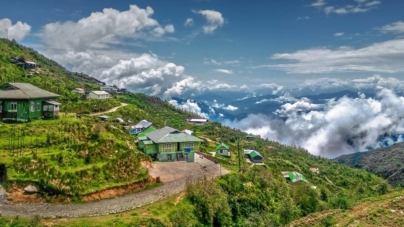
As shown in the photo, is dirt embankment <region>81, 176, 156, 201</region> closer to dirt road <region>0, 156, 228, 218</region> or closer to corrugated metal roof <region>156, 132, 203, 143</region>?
dirt road <region>0, 156, 228, 218</region>

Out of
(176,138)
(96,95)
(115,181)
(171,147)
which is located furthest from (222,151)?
(96,95)

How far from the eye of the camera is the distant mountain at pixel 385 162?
10599cm

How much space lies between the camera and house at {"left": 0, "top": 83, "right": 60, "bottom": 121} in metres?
38.4

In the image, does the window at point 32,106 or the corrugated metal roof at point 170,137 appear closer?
the window at point 32,106

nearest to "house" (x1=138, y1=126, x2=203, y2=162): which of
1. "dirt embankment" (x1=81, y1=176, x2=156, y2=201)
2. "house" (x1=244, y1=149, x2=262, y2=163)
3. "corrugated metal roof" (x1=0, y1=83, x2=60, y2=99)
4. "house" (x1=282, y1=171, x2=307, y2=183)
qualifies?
"dirt embankment" (x1=81, y1=176, x2=156, y2=201)

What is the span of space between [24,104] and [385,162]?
128088 mm

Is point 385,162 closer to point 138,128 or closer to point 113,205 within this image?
point 138,128

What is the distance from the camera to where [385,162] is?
5007 inches

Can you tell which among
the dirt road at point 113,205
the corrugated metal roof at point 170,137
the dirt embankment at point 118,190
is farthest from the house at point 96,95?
the dirt embankment at point 118,190

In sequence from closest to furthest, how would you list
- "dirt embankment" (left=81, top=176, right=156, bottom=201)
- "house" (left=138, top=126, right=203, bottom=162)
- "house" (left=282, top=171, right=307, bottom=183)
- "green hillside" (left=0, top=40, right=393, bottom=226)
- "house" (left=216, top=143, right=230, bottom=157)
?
"green hillside" (left=0, top=40, right=393, bottom=226), "dirt embankment" (left=81, top=176, right=156, bottom=201), "house" (left=138, top=126, right=203, bottom=162), "house" (left=282, top=171, right=307, bottom=183), "house" (left=216, top=143, right=230, bottom=157)

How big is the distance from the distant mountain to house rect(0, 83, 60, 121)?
306ft

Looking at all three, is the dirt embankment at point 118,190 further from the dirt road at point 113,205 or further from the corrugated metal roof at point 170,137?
the corrugated metal roof at point 170,137

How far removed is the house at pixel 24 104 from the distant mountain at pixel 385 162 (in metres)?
93.2

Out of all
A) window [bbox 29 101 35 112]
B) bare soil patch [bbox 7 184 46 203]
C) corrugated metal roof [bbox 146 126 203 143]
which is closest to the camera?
bare soil patch [bbox 7 184 46 203]
